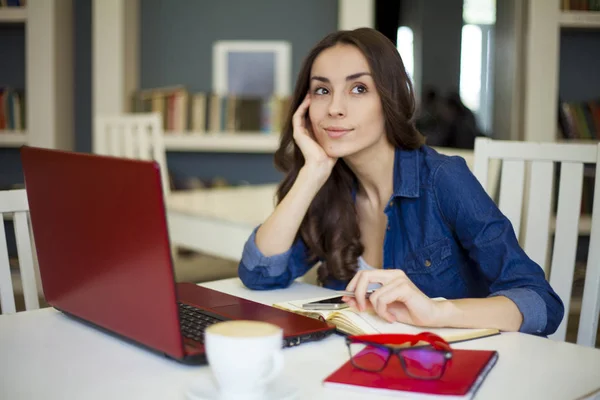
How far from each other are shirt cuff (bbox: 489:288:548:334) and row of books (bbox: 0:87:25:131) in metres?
3.79

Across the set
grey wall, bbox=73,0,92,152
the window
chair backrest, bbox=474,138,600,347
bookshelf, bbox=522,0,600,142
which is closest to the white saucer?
chair backrest, bbox=474,138,600,347

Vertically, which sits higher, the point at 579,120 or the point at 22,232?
the point at 579,120

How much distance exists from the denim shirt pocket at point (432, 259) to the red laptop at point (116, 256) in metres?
0.43

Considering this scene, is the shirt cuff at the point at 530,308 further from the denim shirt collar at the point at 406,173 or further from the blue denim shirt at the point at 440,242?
the denim shirt collar at the point at 406,173

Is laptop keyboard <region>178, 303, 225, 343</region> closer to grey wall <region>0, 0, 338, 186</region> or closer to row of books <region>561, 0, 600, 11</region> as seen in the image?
row of books <region>561, 0, 600, 11</region>

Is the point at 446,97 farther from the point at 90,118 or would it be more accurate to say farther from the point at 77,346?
the point at 77,346

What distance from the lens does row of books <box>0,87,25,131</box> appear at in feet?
14.1

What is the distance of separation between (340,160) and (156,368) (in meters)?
0.85

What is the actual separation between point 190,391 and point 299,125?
34.5 inches

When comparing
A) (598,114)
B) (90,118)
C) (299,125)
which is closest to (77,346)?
(299,125)

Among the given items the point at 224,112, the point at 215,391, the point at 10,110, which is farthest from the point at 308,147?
the point at 10,110

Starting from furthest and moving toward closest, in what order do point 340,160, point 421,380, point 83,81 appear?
point 83,81 < point 340,160 < point 421,380

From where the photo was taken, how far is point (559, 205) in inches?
61.4

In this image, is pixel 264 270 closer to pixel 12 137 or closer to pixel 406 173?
pixel 406 173
